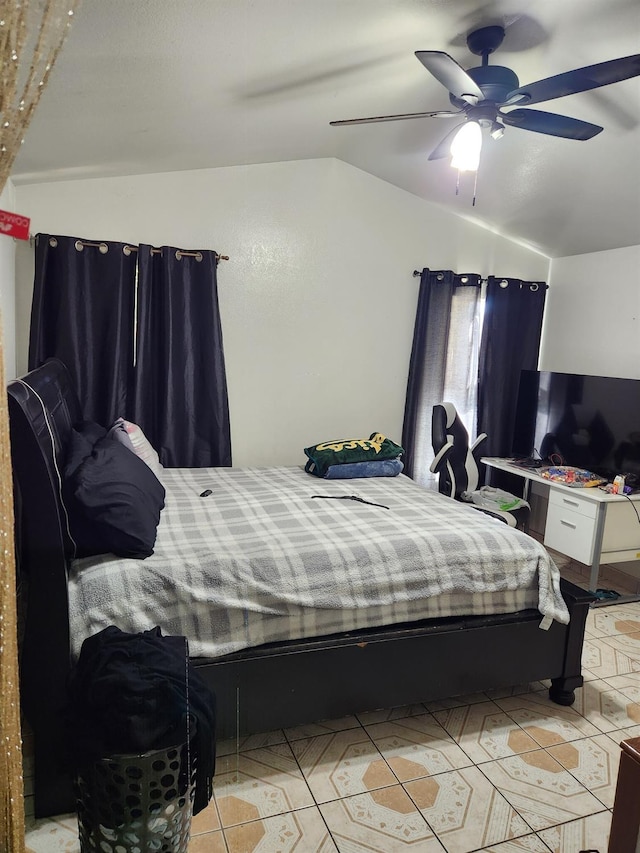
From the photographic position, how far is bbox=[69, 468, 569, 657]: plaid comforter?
1748mm

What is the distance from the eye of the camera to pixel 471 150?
212cm

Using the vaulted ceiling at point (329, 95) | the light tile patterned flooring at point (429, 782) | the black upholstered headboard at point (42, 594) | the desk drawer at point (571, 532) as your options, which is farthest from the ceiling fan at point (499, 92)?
the light tile patterned flooring at point (429, 782)

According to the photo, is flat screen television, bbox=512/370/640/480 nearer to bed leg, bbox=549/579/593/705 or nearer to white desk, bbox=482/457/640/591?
white desk, bbox=482/457/640/591

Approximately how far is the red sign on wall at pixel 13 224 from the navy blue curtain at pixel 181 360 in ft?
8.05

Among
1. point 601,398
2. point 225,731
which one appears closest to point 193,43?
point 225,731

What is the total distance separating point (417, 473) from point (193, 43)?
9.74 ft

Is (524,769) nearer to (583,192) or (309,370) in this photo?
(309,370)

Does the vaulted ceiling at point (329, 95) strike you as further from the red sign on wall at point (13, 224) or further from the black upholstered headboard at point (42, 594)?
the black upholstered headboard at point (42, 594)

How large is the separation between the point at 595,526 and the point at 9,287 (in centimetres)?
338

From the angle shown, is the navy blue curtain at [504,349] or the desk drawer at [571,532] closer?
the desk drawer at [571,532]

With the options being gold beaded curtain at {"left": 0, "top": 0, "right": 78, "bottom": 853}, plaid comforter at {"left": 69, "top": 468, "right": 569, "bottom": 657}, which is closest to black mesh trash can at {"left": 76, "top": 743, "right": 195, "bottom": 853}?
plaid comforter at {"left": 69, "top": 468, "right": 569, "bottom": 657}

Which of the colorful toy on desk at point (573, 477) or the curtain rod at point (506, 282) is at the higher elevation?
the curtain rod at point (506, 282)

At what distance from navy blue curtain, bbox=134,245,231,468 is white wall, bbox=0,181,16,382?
654 millimetres

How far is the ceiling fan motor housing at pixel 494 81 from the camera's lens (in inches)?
80.0
